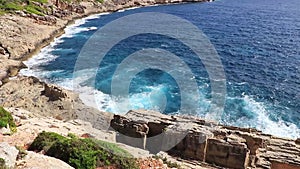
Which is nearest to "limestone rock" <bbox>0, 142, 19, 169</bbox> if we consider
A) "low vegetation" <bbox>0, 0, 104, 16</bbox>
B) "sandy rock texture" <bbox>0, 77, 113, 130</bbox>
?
"sandy rock texture" <bbox>0, 77, 113, 130</bbox>

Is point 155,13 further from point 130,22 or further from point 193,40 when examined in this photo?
point 193,40

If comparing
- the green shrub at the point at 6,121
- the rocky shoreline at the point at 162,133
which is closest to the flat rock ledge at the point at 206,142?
the rocky shoreline at the point at 162,133

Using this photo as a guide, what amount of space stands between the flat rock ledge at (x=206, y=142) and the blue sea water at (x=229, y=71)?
1272cm

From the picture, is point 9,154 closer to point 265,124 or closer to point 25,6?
point 265,124

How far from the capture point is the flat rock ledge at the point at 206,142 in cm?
3009

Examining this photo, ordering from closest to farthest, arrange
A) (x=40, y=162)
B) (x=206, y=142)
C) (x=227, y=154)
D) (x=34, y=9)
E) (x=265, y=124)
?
(x=40, y=162)
(x=227, y=154)
(x=206, y=142)
(x=265, y=124)
(x=34, y=9)

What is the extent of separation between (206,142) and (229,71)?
3576cm

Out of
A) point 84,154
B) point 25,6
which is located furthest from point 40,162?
point 25,6

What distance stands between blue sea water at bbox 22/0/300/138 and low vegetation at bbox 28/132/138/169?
978 inches

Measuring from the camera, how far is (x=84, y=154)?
882 inches

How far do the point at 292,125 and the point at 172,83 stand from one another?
69.5ft

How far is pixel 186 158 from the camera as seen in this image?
30781 mm

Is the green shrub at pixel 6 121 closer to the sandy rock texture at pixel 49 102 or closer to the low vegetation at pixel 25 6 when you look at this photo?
the sandy rock texture at pixel 49 102

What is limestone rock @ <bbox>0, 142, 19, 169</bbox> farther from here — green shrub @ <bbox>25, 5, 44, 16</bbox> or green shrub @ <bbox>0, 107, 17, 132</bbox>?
green shrub @ <bbox>25, 5, 44, 16</bbox>
